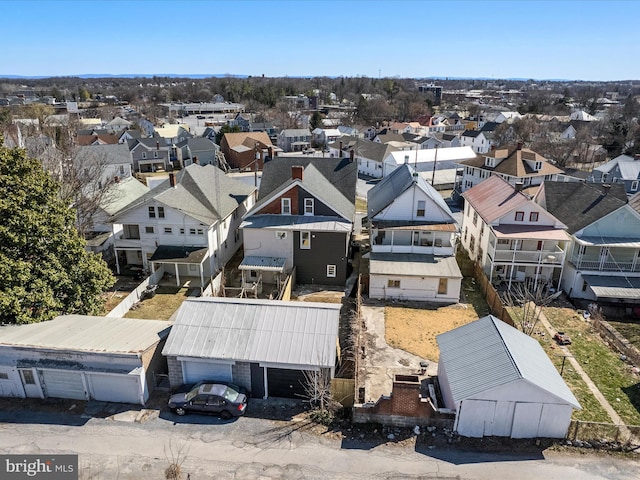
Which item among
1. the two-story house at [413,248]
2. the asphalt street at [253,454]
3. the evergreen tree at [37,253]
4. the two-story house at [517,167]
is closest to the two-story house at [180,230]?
the evergreen tree at [37,253]

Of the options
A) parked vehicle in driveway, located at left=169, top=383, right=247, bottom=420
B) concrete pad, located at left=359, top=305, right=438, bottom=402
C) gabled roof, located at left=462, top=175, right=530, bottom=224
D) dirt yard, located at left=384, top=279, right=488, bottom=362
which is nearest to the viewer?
parked vehicle in driveway, located at left=169, top=383, right=247, bottom=420

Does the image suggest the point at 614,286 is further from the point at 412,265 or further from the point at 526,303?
the point at 412,265

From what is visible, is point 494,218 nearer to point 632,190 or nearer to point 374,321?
point 374,321

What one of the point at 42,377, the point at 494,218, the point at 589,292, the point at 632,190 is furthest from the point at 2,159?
the point at 632,190

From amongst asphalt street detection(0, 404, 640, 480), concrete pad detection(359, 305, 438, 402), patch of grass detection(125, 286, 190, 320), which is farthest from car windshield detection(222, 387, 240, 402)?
patch of grass detection(125, 286, 190, 320)

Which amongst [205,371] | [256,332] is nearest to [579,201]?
[256,332]

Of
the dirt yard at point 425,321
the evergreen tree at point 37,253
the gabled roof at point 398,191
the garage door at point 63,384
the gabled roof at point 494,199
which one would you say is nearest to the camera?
the garage door at point 63,384

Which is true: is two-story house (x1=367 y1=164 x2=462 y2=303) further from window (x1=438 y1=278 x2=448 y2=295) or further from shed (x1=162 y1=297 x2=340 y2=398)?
shed (x1=162 y1=297 x2=340 y2=398)

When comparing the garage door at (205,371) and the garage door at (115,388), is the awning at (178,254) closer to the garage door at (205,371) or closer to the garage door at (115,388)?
the garage door at (205,371)
